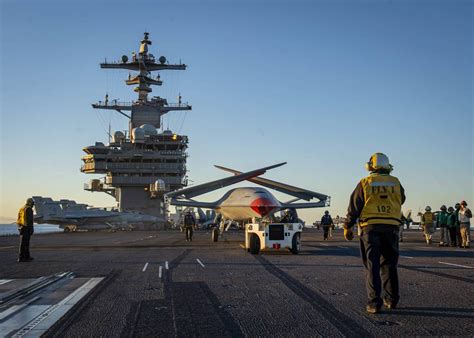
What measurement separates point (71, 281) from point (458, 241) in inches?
786

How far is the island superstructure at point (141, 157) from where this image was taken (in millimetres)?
77500

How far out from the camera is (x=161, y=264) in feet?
47.5

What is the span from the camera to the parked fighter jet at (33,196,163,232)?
66250mm

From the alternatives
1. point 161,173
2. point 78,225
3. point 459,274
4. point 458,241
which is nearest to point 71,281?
point 459,274

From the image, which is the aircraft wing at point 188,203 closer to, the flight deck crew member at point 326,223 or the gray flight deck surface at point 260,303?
the flight deck crew member at point 326,223

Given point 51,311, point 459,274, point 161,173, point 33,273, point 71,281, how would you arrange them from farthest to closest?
point 161,173 → point 33,273 → point 459,274 → point 71,281 → point 51,311

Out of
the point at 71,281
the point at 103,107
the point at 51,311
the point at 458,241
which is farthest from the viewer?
the point at 103,107

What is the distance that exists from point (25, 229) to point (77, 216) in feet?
172

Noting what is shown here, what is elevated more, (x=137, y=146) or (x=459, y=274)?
(x=137, y=146)

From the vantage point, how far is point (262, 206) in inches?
953

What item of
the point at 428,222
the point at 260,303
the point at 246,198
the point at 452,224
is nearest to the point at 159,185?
the point at 246,198

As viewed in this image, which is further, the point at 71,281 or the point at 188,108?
the point at 188,108

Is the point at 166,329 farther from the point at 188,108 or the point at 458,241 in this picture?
the point at 188,108

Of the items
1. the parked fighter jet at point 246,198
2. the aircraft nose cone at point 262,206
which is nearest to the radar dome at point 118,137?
the parked fighter jet at point 246,198
